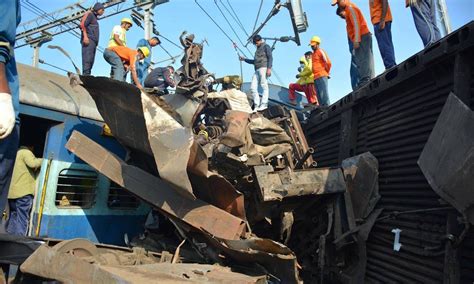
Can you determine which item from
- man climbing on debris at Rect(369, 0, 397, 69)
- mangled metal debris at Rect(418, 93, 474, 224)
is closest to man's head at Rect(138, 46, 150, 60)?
man climbing on debris at Rect(369, 0, 397, 69)

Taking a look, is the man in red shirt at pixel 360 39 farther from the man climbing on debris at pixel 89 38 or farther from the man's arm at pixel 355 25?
the man climbing on debris at pixel 89 38

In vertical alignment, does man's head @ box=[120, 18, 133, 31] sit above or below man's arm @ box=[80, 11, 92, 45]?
above

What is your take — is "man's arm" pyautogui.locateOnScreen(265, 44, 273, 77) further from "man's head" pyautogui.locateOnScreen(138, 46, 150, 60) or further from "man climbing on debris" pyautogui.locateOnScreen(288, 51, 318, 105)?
"man's head" pyautogui.locateOnScreen(138, 46, 150, 60)

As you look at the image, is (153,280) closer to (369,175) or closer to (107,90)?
(107,90)

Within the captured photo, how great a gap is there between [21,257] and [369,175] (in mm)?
3312

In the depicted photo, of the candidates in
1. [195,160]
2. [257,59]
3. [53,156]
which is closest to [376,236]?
[195,160]

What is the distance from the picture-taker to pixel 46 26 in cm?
2306

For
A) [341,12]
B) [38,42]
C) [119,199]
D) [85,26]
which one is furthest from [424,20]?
[38,42]

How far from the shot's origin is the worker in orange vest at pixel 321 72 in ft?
24.9

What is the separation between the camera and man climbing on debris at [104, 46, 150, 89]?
6.70 metres

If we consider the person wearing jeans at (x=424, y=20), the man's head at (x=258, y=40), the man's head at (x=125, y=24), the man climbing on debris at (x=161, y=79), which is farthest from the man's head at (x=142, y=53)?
the person wearing jeans at (x=424, y=20)

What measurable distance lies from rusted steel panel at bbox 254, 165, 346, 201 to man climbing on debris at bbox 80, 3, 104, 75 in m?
4.48

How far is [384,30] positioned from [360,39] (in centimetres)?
45

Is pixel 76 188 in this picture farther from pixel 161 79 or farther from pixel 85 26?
pixel 85 26
